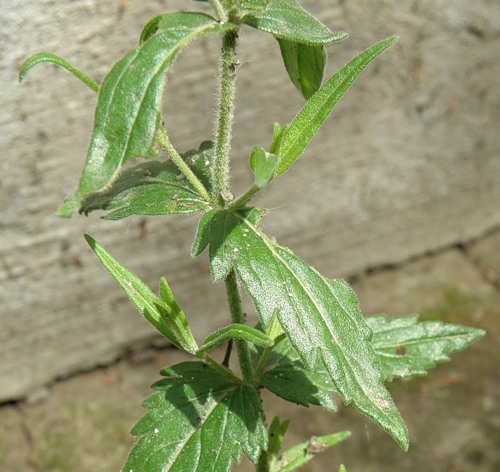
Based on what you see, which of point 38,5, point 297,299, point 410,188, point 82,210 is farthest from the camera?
point 410,188

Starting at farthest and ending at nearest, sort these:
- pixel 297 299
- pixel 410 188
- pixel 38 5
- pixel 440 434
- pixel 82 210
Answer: pixel 410 188, pixel 440 434, pixel 38 5, pixel 82 210, pixel 297 299

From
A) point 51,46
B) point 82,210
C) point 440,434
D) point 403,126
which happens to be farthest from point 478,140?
point 82,210

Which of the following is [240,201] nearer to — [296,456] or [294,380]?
[294,380]

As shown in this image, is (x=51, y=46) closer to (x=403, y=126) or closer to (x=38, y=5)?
(x=38, y=5)

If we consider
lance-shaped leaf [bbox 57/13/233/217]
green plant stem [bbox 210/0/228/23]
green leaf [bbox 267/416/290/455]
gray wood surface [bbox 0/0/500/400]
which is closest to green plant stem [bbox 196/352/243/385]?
green leaf [bbox 267/416/290/455]

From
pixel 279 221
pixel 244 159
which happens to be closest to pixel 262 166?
pixel 244 159

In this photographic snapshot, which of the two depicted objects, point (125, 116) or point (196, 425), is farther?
point (196, 425)

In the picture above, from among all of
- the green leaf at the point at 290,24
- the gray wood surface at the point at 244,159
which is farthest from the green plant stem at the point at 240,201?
the gray wood surface at the point at 244,159
